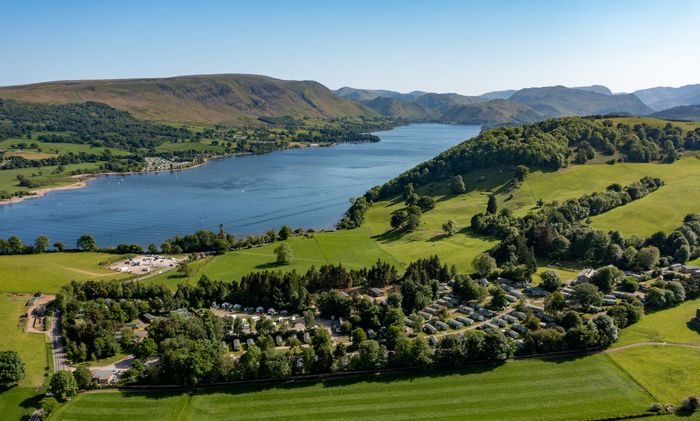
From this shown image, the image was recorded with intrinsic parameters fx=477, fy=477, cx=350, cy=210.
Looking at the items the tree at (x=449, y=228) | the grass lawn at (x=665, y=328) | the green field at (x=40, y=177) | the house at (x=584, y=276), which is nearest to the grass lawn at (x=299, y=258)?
the tree at (x=449, y=228)

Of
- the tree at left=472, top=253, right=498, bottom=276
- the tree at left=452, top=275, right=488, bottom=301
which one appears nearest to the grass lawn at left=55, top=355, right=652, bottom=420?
the tree at left=452, top=275, right=488, bottom=301

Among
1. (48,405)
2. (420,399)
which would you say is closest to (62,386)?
(48,405)

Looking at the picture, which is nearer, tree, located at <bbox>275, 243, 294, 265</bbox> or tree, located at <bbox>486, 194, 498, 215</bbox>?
tree, located at <bbox>275, 243, 294, 265</bbox>

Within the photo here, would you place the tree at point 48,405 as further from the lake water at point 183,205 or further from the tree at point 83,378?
the lake water at point 183,205

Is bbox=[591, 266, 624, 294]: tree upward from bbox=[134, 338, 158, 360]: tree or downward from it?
upward

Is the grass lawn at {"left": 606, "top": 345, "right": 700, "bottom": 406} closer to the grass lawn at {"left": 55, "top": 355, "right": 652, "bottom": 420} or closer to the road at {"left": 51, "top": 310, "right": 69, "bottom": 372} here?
the grass lawn at {"left": 55, "top": 355, "right": 652, "bottom": 420}

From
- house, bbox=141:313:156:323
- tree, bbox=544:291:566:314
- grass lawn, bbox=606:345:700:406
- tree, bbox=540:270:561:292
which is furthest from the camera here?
tree, bbox=540:270:561:292
